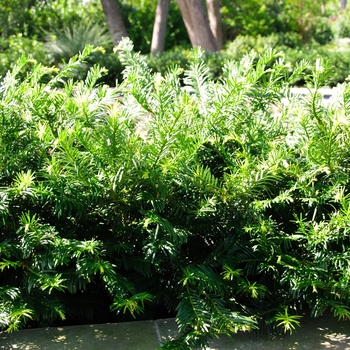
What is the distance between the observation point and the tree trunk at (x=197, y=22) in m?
11.7

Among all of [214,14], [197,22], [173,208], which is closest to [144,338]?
[173,208]

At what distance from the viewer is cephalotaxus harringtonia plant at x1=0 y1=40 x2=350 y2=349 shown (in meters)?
2.03

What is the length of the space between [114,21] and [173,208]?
11359 millimetres

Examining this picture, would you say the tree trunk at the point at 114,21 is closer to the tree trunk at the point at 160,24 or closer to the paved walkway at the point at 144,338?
the tree trunk at the point at 160,24

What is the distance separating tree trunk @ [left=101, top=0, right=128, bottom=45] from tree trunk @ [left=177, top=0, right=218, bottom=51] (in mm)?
1770

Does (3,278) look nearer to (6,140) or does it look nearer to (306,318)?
(6,140)

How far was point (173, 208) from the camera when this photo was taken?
2279 mm

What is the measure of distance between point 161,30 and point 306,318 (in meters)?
12.0

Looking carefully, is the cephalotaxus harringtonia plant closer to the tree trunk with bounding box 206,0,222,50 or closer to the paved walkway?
the paved walkway

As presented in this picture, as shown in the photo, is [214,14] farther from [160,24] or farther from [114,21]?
[114,21]

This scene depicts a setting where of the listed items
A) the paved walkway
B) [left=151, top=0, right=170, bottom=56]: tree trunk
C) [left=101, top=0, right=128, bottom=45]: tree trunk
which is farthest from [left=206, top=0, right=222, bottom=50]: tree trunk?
the paved walkway

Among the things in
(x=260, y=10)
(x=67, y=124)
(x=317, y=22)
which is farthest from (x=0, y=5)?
(x=67, y=124)

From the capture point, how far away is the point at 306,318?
241 centimetres

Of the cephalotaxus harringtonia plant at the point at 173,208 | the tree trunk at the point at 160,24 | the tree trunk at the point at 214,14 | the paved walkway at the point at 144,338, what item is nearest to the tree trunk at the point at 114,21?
the tree trunk at the point at 160,24
